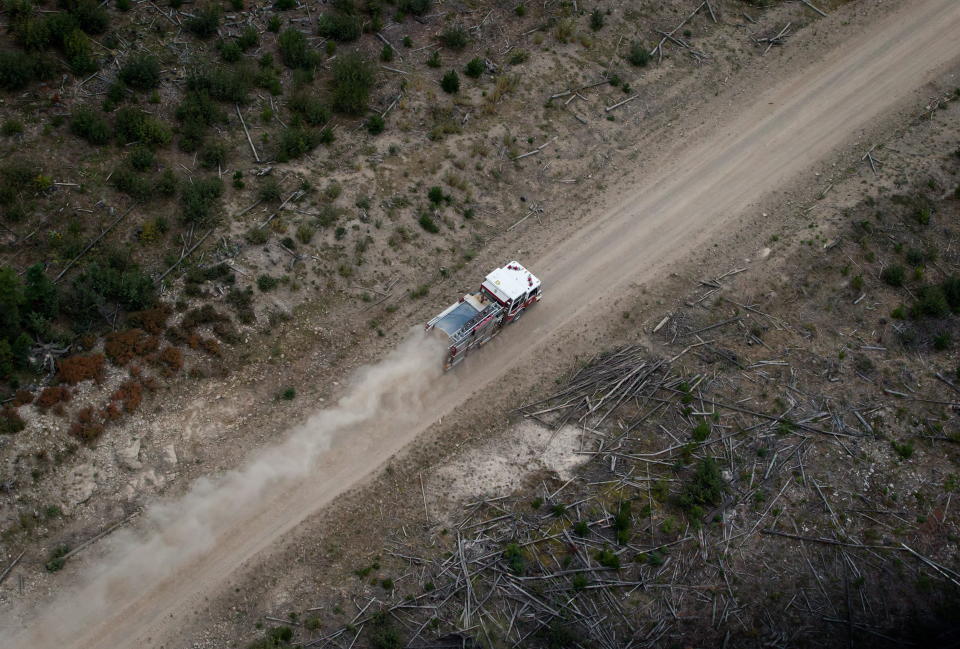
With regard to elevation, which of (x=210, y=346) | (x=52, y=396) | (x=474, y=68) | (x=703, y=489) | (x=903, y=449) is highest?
(x=52, y=396)

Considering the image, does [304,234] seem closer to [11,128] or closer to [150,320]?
[150,320]

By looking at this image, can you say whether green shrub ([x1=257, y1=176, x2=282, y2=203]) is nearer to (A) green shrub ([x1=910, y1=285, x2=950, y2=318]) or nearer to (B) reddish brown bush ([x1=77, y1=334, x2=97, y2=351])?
(B) reddish brown bush ([x1=77, y1=334, x2=97, y2=351])

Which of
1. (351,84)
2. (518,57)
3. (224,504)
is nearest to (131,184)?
(351,84)

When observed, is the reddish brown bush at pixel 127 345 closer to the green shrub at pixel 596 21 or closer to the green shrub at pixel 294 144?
the green shrub at pixel 294 144

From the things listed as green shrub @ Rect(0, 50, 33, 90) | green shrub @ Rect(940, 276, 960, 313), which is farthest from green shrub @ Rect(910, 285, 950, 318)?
green shrub @ Rect(0, 50, 33, 90)

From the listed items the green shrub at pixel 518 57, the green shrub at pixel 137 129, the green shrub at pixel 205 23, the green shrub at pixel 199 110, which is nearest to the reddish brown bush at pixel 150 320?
the green shrub at pixel 137 129

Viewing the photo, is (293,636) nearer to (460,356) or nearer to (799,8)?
(460,356)
